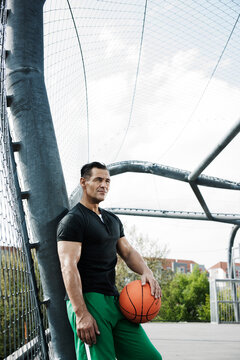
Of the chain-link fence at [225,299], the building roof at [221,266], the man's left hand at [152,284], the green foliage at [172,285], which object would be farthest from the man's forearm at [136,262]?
the building roof at [221,266]

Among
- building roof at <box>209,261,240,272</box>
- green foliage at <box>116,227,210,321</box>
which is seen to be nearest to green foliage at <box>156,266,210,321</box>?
green foliage at <box>116,227,210,321</box>

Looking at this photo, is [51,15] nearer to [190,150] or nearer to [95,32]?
[95,32]

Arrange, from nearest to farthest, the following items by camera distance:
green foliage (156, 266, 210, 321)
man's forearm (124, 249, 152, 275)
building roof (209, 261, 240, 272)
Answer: man's forearm (124, 249, 152, 275) < green foliage (156, 266, 210, 321) < building roof (209, 261, 240, 272)

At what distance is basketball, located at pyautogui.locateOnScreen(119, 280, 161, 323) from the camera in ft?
8.27

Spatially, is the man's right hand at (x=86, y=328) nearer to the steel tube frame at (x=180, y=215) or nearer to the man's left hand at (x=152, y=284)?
the man's left hand at (x=152, y=284)

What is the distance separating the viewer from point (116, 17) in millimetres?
5965

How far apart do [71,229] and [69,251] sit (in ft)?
0.45

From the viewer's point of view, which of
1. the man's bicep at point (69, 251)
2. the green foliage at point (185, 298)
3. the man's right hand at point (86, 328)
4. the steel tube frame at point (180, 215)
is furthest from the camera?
the green foliage at point (185, 298)

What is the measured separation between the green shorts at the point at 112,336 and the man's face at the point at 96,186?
655mm

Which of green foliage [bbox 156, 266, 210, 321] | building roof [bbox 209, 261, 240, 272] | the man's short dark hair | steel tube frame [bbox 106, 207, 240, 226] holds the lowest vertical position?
green foliage [bbox 156, 266, 210, 321]

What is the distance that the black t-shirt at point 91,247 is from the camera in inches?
96.2

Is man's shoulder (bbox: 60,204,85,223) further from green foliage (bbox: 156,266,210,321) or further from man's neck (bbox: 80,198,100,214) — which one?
green foliage (bbox: 156,266,210,321)

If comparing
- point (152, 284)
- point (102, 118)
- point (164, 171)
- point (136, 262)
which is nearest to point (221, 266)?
point (164, 171)

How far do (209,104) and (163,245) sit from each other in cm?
2568
